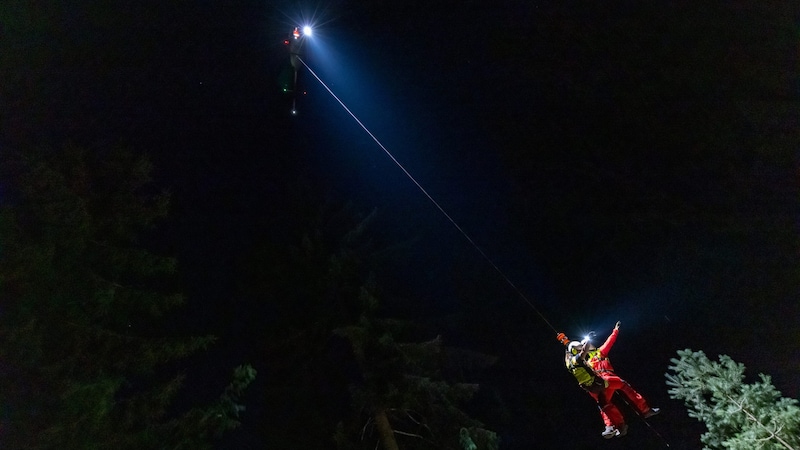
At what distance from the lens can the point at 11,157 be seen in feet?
30.5

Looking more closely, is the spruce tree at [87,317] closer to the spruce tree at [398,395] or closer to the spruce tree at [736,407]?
the spruce tree at [398,395]

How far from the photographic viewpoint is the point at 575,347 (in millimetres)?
7586

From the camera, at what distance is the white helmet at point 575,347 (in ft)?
24.6

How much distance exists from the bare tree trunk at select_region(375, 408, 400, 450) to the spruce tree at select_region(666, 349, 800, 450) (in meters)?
6.38

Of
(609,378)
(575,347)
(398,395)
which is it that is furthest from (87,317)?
(609,378)

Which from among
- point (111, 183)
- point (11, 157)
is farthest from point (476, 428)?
point (11, 157)

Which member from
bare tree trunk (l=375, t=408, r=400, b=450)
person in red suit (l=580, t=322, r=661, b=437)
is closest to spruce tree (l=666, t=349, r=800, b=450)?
person in red suit (l=580, t=322, r=661, b=437)

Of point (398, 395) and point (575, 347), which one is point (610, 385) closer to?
point (575, 347)

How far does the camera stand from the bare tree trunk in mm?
10523

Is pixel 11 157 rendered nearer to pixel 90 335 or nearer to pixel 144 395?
pixel 90 335

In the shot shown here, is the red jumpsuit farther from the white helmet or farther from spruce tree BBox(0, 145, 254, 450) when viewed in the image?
spruce tree BBox(0, 145, 254, 450)

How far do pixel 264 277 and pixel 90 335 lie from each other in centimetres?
439

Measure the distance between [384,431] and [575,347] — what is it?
16.9 ft

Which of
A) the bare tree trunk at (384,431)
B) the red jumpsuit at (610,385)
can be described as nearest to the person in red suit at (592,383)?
the red jumpsuit at (610,385)
